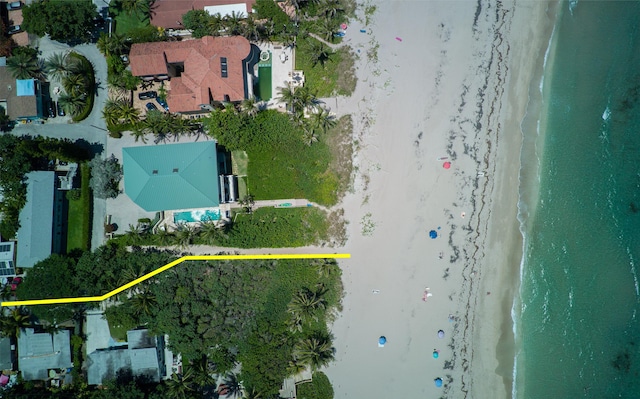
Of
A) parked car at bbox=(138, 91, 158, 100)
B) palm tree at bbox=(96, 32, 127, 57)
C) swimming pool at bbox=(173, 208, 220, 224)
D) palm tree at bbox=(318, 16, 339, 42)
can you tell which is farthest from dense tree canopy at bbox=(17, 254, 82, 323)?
palm tree at bbox=(318, 16, 339, 42)

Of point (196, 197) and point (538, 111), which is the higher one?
point (538, 111)

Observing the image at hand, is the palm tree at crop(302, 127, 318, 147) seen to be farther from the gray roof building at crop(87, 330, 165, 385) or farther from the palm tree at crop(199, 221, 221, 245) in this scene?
the gray roof building at crop(87, 330, 165, 385)

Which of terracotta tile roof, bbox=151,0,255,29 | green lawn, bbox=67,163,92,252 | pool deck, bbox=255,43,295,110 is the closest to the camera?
terracotta tile roof, bbox=151,0,255,29

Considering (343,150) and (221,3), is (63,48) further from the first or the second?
(343,150)

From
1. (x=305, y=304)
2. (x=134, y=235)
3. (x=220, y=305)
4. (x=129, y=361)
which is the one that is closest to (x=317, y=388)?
(x=305, y=304)

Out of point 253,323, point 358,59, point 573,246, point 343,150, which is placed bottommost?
point 253,323

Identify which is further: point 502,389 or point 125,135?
point 125,135

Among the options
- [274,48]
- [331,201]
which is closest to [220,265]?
[331,201]
